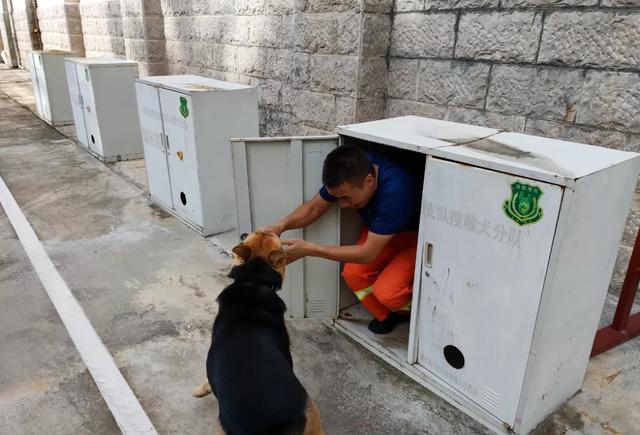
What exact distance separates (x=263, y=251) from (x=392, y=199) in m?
0.83

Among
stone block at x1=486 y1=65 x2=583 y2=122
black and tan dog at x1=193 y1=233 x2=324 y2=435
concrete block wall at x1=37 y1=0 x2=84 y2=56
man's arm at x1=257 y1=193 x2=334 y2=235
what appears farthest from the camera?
concrete block wall at x1=37 y1=0 x2=84 y2=56

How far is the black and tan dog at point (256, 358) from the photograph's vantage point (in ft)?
6.00

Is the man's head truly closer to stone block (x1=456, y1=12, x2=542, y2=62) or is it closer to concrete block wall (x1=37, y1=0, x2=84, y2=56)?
stone block (x1=456, y1=12, x2=542, y2=62)

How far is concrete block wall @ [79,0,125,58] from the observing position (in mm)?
11312

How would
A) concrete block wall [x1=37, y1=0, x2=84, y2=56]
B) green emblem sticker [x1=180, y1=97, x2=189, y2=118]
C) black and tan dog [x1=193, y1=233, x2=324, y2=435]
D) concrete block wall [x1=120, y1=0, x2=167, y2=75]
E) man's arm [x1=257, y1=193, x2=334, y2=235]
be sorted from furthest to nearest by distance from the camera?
A: concrete block wall [x1=37, y1=0, x2=84, y2=56] < concrete block wall [x1=120, y1=0, x2=167, y2=75] < green emblem sticker [x1=180, y1=97, x2=189, y2=118] < man's arm [x1=257, y1=193, x2=334, y2=235] < black and tan dog [x1=193, y1=233, x2=324, y2=435]

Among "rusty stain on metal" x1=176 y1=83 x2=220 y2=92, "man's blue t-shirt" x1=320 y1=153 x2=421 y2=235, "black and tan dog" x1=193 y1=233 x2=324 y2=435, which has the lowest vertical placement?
"black and tan dog" x1=193 y1=233 x2=324 y2=435

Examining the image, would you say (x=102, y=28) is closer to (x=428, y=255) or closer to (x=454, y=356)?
(x=428, y=255)

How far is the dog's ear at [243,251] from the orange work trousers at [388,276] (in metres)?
0.95

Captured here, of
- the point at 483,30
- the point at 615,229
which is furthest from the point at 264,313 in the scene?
the point at 483,30

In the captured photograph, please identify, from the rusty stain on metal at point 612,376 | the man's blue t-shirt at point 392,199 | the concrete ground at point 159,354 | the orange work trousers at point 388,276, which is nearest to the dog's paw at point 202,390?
the concrete ground at point 159,354

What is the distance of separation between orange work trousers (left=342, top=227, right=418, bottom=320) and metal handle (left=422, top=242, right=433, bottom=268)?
13.9 inches

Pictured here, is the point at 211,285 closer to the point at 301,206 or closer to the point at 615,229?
the point at 301,206

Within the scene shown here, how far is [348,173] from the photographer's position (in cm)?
270

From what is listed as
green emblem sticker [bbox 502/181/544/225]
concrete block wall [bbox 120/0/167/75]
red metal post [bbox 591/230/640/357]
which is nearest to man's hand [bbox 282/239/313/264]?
green emblem sticker [bbox 502/181/544/225]
